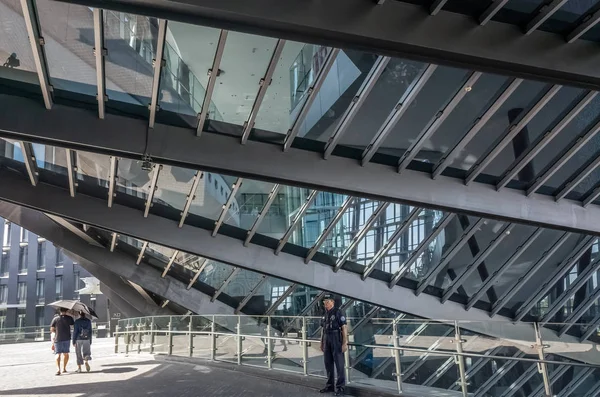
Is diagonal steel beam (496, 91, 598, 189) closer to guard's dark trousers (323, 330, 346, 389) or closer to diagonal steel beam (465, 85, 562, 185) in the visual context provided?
diagonal steel beam (465, 85, 562, 185)

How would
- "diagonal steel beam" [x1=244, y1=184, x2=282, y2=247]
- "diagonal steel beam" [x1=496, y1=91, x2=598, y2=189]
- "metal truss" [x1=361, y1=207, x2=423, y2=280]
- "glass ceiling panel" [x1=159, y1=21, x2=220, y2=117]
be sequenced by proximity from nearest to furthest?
1. "glass ceiling panel" [x1=159, y1=21, x2=220, y2=117]
2. "diagonal steel beam" [x1=496, y1=91, x2=598, y2=189]
3. "diagonal steel beam" [x1=244, y1=184, x2=282, y2=247]
4. "metal truss" [x1=361, y1=207, x2=423, y2=280]

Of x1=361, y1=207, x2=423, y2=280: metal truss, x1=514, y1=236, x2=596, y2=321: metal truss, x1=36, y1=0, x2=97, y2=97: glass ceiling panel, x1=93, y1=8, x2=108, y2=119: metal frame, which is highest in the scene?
x1=36, y1=0, x2=97, y2=97: glass ceiling panel

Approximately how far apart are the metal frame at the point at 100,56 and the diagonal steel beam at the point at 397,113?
5.60 meters

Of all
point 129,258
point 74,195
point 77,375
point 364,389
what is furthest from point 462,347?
point 129,258

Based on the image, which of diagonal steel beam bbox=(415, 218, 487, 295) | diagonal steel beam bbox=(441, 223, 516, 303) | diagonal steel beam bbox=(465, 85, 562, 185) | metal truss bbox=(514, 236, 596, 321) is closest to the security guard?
diagonal steel beam bbox=(465, 85, 562, 185)

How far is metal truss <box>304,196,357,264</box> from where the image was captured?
48.8 ft

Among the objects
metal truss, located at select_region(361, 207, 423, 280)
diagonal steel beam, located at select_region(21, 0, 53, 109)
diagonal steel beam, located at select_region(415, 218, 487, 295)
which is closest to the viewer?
diagonal steel beam, located at select_region(21, 0, 53, 109)

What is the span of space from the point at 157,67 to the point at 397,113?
4.74 meters

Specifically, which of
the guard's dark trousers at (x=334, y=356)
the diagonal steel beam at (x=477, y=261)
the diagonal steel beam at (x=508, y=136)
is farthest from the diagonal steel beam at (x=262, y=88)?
the diagonal steel beam at (x=477, y=261)

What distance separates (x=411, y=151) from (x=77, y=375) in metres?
9.70

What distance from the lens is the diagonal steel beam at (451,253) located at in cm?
1487

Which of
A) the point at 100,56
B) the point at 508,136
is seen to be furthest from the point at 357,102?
the point at 100,56

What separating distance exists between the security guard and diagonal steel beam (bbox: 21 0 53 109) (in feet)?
21.7

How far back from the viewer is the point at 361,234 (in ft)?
51.0
